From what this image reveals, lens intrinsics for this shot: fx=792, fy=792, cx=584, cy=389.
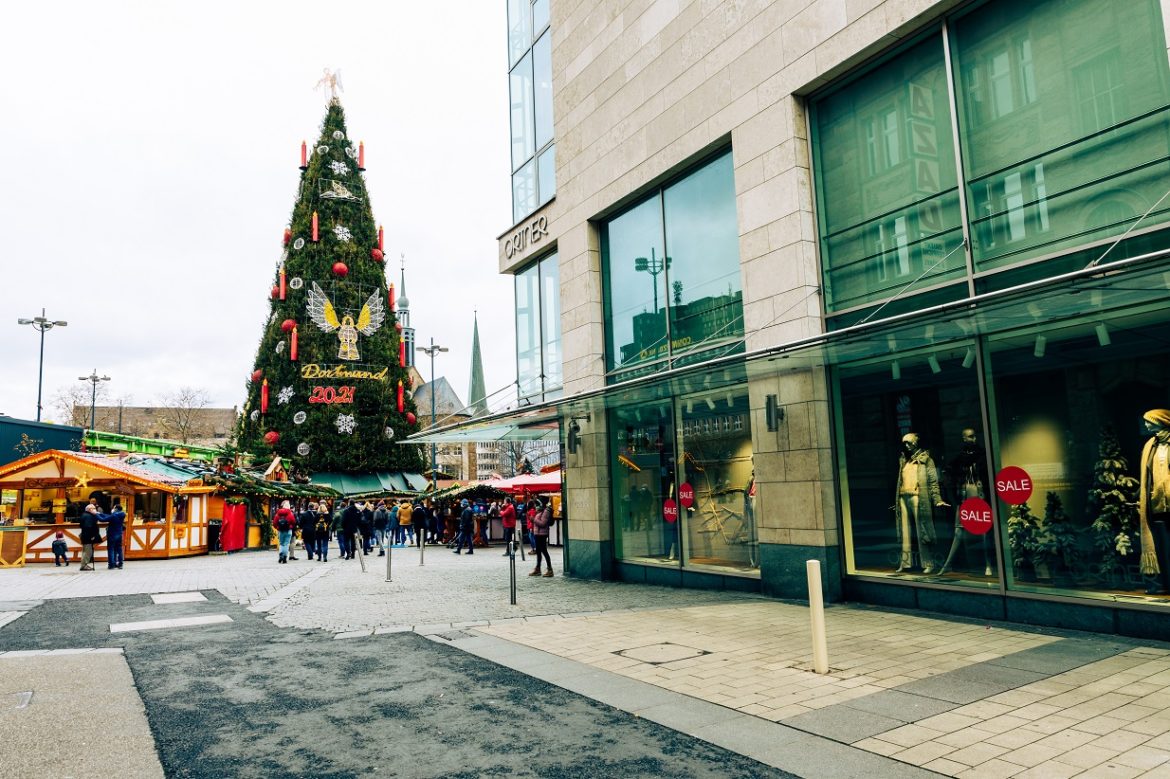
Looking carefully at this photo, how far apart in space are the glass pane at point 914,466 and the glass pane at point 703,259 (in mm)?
2474

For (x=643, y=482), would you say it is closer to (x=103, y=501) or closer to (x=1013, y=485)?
(x=1013, y=485)

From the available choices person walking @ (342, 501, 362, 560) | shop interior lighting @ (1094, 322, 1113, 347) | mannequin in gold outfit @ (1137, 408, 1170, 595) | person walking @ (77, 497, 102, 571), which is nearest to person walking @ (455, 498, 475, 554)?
person walking @ (342, 501, 362, 560)

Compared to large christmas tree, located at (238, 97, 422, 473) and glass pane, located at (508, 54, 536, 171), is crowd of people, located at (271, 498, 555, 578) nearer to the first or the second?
glass pane, located at (508, 54, 536, 171)

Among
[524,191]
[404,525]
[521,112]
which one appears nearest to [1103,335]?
[524,191]

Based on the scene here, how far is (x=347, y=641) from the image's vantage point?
30.9 ft

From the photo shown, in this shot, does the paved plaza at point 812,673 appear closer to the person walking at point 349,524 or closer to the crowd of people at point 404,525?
the crowd of people at point 404,525

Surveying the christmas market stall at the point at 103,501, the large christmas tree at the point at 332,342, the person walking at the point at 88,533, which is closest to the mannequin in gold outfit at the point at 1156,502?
the person walking at the point at 88,533

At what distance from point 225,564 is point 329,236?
27299mm

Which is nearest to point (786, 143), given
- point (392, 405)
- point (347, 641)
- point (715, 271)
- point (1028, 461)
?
point (715, 271)

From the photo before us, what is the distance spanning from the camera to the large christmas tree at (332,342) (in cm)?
4472

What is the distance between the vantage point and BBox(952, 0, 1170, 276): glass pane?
26.0ft

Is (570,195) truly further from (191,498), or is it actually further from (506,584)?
(191,498)

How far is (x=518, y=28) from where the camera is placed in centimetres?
1981

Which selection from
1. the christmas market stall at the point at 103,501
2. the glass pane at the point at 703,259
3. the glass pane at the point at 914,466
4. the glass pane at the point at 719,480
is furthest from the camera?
the christmas market stall at the point at 103,501
